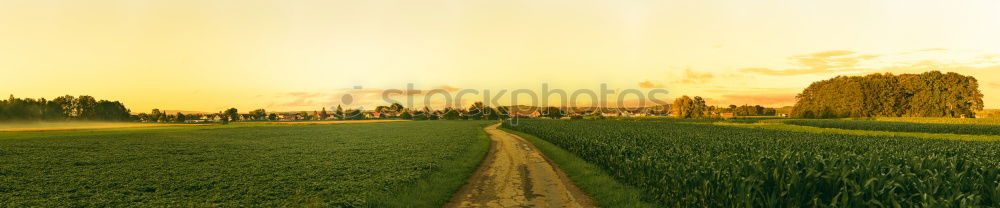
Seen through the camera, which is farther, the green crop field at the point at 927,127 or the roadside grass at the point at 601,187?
the green crop field at the point at 927,127

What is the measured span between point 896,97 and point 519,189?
140027 millimetres

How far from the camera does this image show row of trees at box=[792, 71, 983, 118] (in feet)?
332

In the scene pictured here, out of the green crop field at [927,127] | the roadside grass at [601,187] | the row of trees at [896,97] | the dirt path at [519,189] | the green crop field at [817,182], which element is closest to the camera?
the green crop field at [817,182]

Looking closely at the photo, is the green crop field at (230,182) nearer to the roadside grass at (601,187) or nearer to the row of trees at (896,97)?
the roadside grass at (601,187)

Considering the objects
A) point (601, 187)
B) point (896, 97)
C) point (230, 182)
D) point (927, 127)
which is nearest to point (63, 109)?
point (230, 182)

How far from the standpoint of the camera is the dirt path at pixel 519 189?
46.1 feet

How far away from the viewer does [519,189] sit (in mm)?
16266

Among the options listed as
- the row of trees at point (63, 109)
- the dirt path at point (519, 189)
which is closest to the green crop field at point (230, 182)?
the dirt path at point (519, 189)

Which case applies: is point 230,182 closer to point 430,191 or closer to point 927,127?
point 430,191

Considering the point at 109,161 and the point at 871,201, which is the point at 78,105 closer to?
the point at 109,161

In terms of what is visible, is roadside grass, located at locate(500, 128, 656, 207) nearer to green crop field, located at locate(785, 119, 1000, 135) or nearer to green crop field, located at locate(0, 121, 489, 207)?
green crop field, located at locate(0, 121, 489, 207)

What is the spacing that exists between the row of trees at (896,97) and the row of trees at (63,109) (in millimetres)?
201918

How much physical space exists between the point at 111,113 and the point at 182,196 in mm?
156583

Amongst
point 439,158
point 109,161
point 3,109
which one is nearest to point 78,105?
point 3,109
